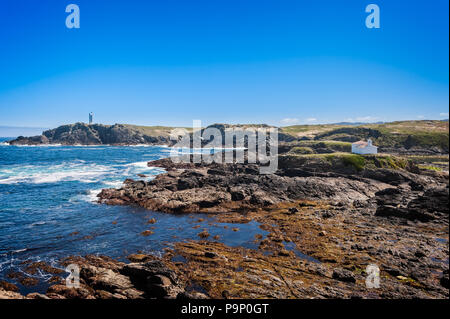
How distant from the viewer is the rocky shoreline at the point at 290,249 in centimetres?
1443

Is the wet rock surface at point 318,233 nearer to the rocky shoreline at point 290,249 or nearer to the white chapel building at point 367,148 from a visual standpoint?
the rocky shoreline at point 290,249

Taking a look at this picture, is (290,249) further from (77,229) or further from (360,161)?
(360,161)

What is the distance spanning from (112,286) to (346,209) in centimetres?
2977

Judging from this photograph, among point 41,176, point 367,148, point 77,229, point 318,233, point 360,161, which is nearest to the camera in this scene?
point 318,233

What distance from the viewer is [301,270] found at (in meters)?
17.0

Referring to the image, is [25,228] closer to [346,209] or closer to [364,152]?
[346,209]

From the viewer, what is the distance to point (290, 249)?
20.9m

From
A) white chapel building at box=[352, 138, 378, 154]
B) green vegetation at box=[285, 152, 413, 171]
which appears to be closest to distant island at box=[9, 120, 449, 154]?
white chapel building at box=[352, 138, 378, 154]

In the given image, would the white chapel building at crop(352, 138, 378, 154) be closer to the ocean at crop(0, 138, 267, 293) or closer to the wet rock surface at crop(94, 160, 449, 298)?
the wet rock surface at crop(94, 160, 449, 298)

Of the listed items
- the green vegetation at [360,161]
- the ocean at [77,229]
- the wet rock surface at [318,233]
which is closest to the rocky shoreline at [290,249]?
the wet rock surface at [318,233]

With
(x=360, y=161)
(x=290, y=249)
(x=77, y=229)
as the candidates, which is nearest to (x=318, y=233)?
(x=290, y=249)

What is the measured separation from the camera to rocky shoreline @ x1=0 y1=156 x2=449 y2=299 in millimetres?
14430
